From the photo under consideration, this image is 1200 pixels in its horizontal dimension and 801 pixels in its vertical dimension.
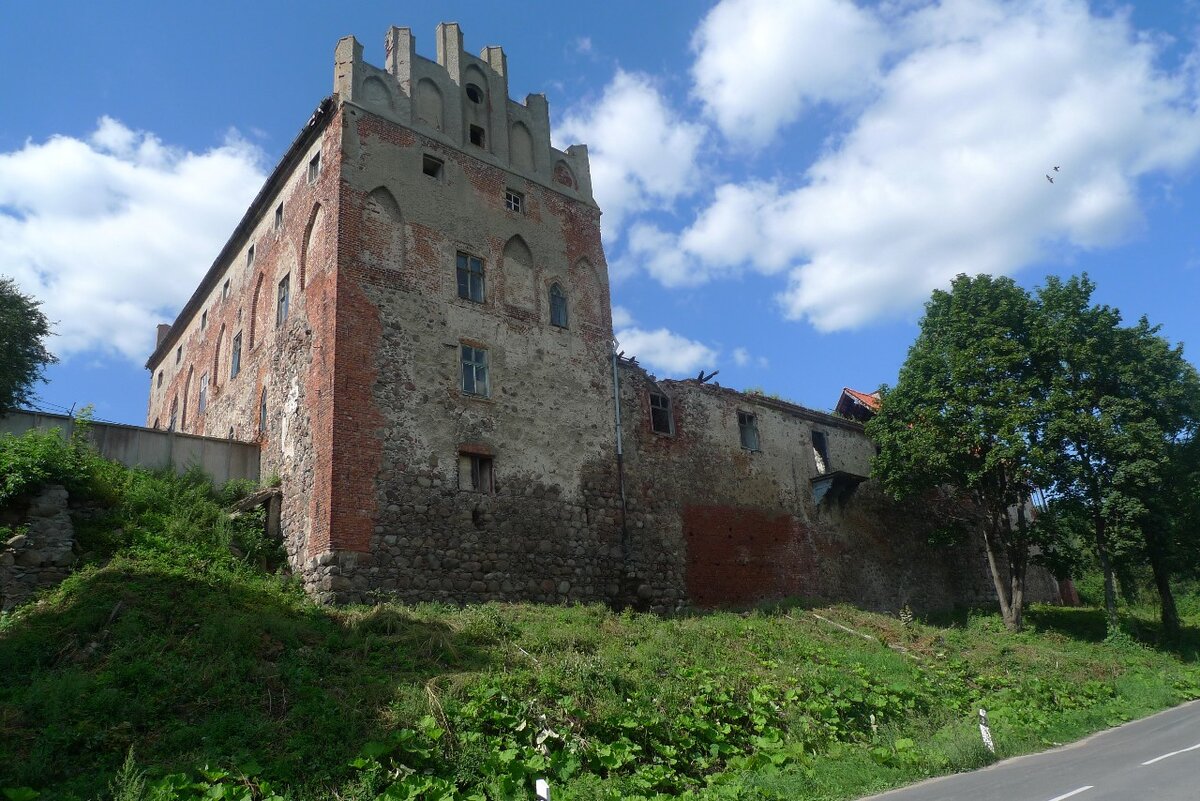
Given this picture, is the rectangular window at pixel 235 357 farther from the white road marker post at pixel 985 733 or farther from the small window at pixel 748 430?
the white road marker post at pixel 985 733

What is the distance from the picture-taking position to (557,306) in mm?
21125

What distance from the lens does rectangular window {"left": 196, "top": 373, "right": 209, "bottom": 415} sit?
25.7 metres

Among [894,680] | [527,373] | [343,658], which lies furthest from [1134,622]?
[343,658]

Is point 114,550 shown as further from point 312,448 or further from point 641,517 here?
point 641,517

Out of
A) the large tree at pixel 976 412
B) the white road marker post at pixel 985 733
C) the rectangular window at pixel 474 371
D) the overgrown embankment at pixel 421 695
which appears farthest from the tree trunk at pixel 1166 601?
the rectangular window at pixel 474 371

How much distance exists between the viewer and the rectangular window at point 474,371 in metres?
18.5

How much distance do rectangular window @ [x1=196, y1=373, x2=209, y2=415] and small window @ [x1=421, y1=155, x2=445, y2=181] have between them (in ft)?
36.0

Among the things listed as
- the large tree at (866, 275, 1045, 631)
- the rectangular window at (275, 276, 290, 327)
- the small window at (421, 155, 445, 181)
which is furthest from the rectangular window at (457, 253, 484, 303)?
the large tree at (866, 275, 1045, 631)

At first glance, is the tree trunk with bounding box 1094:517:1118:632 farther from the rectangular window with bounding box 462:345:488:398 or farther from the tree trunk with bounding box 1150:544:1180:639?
the rectangular window with bounding box 462:345:488:398

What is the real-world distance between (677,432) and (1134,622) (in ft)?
47.8

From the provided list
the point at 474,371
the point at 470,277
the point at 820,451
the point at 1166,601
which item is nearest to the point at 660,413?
the point at 474,371

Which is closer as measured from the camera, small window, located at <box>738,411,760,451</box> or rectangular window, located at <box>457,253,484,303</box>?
rectangular window, located at <box>457,253,484,303</box>

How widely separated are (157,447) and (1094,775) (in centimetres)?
1827

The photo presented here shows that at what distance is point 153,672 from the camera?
408 inches
